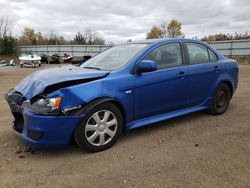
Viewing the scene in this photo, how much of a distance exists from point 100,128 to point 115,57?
140 cm

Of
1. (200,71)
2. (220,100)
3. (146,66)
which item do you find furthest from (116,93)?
(220,100)

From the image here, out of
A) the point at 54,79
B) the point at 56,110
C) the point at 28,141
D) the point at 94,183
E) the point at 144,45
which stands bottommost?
the point at 94,183

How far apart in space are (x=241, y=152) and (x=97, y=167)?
1.93 metres

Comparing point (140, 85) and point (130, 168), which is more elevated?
point (140, 85)

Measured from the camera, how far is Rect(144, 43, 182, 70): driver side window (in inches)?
183

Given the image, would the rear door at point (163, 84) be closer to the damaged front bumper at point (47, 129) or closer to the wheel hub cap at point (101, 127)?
the wheel hub cap at point (101, 127)

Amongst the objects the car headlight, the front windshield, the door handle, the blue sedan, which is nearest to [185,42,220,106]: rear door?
the blue sedan

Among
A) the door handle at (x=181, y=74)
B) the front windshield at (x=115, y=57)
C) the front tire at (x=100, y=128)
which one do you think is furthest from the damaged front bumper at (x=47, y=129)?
the door handle at (x=181, y=74)

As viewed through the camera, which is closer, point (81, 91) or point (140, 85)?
point (81, 91)

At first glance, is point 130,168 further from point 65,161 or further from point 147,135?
point 147,135

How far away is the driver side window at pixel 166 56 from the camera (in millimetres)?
4656

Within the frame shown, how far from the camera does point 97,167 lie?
137 inches

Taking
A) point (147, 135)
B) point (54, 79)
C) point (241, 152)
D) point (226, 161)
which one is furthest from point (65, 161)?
point (241, 152)

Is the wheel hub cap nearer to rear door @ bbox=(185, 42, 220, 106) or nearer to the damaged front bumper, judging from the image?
the damaged front bumper
